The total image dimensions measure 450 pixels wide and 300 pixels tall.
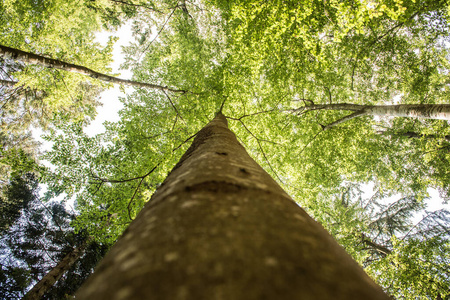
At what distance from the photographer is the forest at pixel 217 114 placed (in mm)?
4945

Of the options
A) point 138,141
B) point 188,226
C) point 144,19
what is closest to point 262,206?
point 188,226

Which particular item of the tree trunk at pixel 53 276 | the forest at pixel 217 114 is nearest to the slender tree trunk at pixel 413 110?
the forest at pixel 217 114

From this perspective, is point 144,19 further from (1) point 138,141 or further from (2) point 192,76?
(1) point 138,141

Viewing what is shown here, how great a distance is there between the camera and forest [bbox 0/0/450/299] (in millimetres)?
4945

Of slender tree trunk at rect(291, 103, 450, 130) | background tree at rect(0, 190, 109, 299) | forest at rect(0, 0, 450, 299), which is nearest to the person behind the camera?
slender tree trunk at rect(291, 103, 450, 130)

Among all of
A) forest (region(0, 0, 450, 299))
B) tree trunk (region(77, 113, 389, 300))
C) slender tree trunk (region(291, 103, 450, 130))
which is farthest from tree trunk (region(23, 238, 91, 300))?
slender tree trunk (region(291, 103, 450, 130))

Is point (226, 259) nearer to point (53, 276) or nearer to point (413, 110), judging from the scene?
point (413, 110)

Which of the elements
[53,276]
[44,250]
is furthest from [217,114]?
[44,250]

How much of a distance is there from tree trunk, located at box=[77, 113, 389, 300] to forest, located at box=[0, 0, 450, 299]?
2988mm

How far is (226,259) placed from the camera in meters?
0.51

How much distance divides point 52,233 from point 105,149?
6.05 m

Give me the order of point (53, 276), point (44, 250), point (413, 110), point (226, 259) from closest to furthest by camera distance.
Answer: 1. point (226, 259)
2. point (413, 110)
3. point (53, 276)
4. point (44, 250)

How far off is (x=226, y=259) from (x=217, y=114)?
15.3ft

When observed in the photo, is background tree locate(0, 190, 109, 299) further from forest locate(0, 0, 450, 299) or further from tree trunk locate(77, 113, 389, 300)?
tree trunk locate(77, 113, 389, 300)
